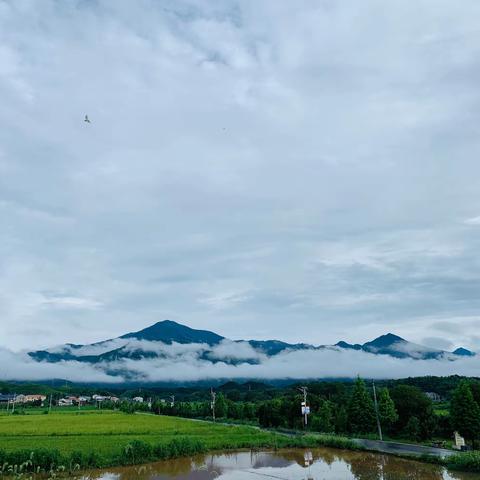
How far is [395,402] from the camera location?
39.8m

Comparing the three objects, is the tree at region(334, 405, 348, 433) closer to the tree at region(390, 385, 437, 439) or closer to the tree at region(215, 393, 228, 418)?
the tree at region(390, 385, 437, 439)

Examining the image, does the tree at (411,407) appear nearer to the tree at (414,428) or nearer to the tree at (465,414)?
the tree at (414,428)

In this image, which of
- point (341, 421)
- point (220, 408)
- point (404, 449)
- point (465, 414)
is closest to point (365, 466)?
point (404, 449)

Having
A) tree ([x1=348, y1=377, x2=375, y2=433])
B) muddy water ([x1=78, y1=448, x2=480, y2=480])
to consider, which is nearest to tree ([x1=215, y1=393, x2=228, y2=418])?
tree ([x1=348, y1=377, x2=375, y2=433])

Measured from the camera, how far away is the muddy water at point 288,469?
77.5 feet

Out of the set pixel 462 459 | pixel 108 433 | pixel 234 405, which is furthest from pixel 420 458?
pixel 234 405

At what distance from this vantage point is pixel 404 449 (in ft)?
101

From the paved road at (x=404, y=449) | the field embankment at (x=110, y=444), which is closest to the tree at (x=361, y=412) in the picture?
the paved road at (x=404, y=449)

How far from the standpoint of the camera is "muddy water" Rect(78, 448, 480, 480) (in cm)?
2361

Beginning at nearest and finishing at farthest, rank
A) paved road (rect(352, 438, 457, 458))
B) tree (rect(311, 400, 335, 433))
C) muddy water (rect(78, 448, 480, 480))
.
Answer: muddy water (rect(78, 448, 480, 480))
paved road (rect(352, 438, 457, 458))
tree (rect(311, 400, 335, 433))

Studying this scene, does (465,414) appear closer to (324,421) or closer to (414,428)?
(414,428)

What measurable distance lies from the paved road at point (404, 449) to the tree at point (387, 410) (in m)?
3.76

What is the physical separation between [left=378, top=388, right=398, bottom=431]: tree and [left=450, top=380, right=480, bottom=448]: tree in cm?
595

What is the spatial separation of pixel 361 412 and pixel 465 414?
30.4ft
